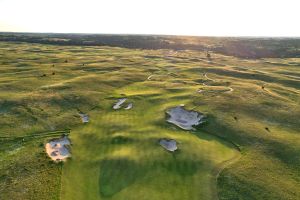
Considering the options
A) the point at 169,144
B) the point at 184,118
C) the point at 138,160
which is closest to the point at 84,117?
the point at 184,118

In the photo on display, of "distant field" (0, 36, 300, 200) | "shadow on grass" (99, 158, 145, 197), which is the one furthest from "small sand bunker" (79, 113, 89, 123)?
"shadow on grass" (99, 158, 145, 197)

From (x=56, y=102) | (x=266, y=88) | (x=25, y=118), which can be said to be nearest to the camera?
(x=25, y=118)

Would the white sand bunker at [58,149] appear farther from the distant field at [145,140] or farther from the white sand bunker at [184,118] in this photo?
the white sand bunker at [184,118]

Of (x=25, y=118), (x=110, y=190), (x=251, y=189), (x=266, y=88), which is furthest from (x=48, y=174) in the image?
(x=266, y=88)

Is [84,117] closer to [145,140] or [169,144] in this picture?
[145,140]

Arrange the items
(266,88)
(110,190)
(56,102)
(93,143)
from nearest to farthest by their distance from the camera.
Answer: (110,190)
(93,143)
(56,102)
(266,88)

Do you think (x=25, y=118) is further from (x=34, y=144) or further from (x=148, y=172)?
(x=148, y=172)

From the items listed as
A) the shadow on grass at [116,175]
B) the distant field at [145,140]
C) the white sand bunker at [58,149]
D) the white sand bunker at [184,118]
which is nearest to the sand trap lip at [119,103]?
the distant field at [145,140]
